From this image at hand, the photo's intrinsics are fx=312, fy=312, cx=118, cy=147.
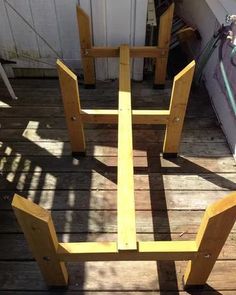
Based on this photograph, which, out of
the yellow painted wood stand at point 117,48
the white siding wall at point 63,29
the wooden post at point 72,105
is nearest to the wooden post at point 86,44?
the yellow painted wood stand at point 117,48

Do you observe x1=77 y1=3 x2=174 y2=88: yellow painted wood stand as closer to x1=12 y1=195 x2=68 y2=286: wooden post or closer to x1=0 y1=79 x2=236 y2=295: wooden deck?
x1=0 y1=79 x2=236 y2=295: wooden deck

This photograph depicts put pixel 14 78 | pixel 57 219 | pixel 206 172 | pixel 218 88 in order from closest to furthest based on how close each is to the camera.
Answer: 1. pixel 57 219
2. pixel 206 172
3. pixel 218 88
4. pixel 14 78

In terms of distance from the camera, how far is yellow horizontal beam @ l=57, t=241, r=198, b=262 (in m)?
1.65

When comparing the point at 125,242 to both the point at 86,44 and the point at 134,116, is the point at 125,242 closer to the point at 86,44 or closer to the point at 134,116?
the point at 134,116

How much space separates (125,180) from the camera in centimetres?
195

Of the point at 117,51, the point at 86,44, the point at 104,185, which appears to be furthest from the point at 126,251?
the point at 86,44

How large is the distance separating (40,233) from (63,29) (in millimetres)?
2915

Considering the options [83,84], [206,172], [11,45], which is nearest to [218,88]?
[206,172]

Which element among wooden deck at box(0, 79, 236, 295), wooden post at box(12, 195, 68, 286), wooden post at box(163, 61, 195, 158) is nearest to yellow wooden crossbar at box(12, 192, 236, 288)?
wooden post at box(12, 195, 68, 286)

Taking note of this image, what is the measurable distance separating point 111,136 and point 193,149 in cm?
87

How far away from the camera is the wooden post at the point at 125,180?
1658 mm

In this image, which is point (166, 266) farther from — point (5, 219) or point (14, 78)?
point (14, 78)

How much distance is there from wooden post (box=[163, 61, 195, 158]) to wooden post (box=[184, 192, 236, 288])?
1253 millimetres

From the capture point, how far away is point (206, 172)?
116 inches
